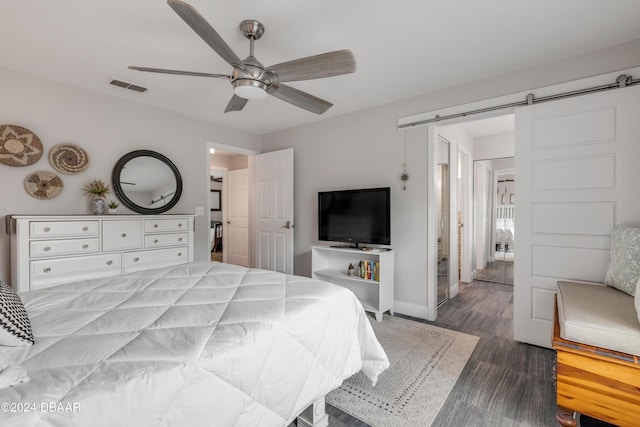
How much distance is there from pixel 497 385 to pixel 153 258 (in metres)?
3.18

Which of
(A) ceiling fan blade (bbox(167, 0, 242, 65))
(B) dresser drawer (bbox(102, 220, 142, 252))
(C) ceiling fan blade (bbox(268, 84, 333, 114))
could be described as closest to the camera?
(A) ceiling fan blade (bbox(167, 0, 242, 65))

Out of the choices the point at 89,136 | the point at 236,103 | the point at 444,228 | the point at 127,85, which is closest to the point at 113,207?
the point at 89,136

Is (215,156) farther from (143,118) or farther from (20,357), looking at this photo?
(20,357)

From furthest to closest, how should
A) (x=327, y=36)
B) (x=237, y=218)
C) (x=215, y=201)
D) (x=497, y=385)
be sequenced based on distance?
(x=215, y=201), (x=237, y=218), (x=327, y=36), (x=497, y=385)

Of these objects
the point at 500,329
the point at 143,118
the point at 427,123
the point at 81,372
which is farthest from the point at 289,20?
the point at 500,329

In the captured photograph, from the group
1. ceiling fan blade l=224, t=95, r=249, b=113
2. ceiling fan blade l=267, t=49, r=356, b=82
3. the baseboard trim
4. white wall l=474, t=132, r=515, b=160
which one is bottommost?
the baseboard trim

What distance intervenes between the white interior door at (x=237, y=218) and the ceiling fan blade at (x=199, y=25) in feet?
13.1

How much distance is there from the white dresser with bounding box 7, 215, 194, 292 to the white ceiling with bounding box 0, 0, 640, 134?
52.5 inches

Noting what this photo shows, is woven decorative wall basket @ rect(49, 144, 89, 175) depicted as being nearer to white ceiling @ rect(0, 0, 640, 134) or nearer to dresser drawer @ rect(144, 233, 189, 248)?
white ceiling @ rect(0, 0, 640, 134)

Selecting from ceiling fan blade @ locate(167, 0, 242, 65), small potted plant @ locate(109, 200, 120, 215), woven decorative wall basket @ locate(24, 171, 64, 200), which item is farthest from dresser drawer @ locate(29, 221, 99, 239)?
ceiling fan blade @ locate(167, 0, 242, 65)

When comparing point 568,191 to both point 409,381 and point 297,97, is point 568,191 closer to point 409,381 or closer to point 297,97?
point 409,381

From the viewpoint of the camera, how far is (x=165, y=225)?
3135 mm

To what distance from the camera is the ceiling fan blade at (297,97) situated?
80.1 inches

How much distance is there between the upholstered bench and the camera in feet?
4.58
